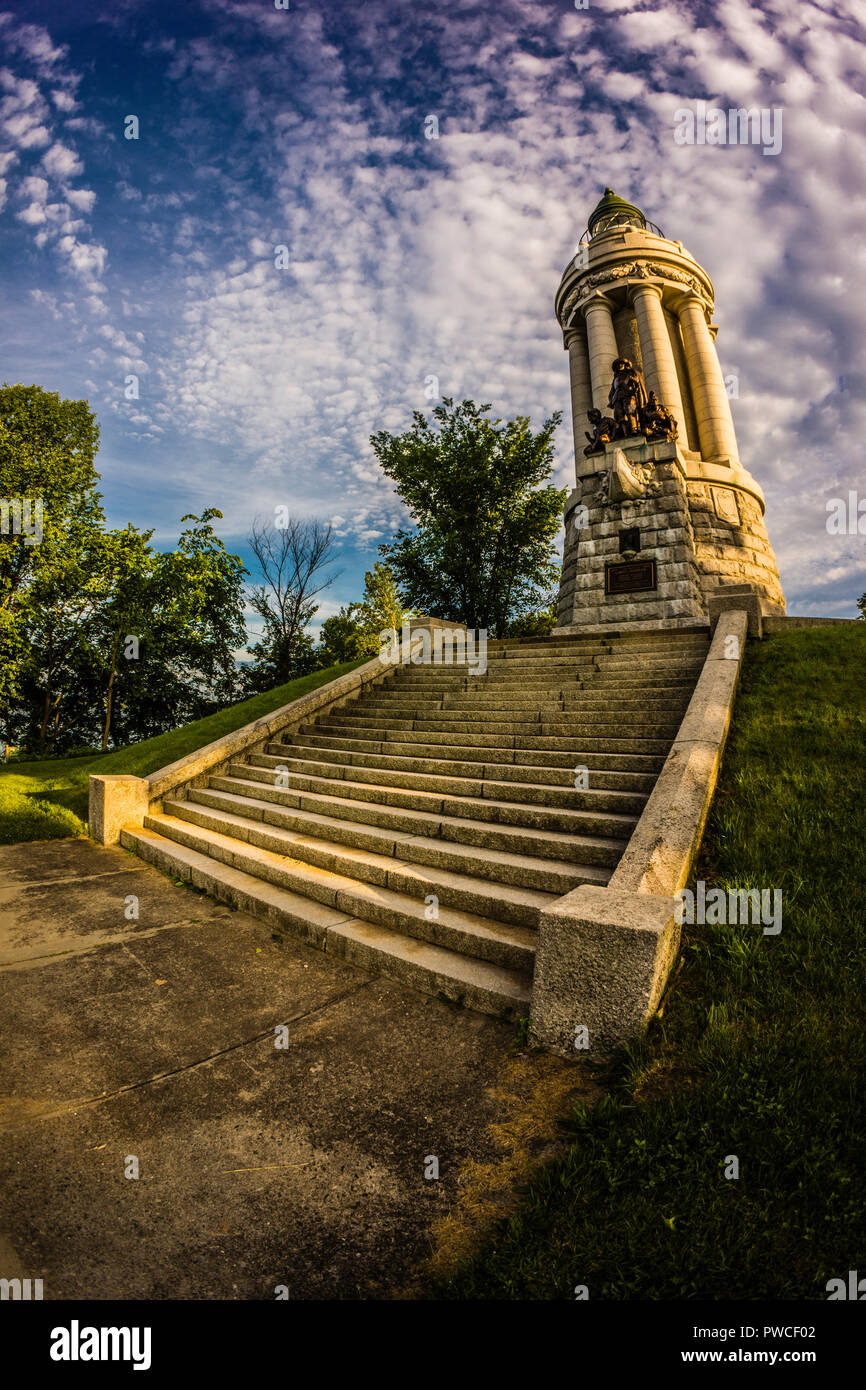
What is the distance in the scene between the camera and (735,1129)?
7.61 ft

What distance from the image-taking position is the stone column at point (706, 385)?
21.1 meters

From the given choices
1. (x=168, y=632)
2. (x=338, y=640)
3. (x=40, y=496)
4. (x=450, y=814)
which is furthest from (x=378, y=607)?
(x=450, y=814)

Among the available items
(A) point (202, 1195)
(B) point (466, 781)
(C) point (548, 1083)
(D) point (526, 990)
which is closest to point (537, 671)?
(B) point (466, 781)

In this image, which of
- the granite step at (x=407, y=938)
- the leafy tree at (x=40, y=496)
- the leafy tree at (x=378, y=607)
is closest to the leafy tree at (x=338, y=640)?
the leafy tree at (x=378, y=607)

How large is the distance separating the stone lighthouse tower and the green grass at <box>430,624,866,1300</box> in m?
6.87

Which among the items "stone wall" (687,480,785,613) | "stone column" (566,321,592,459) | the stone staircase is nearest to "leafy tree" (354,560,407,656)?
"stone column" (566,321,592,459)

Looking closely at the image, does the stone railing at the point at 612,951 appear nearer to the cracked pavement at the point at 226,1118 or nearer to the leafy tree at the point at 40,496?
the cracked pavement at the point at 226,1118

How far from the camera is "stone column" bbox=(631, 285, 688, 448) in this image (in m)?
20.7

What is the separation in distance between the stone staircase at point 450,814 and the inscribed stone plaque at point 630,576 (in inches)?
190

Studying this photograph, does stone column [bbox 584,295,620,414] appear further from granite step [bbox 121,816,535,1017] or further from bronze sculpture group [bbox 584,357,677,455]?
granite step [bbox 121,816,535,1017]

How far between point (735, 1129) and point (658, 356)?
24443 millimetres

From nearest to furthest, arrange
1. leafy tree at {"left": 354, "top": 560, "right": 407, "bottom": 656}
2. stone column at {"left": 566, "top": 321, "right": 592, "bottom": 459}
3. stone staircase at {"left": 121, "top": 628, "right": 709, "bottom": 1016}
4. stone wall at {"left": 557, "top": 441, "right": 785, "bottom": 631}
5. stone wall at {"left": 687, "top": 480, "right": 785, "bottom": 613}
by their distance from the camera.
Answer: stone staircase at {"left": 121, "top": 628, "right": 709, "bottom": 1016} < stone wall at {"left": 557, "top": 441, "right": 785, "bottom": 631} < stone wall at {"left": 687, "top": 480, "right": 785, "bottom": 613} < stone column at {"left": 566, "top": 321, "right": 592, "bottom": 459} < leafy tree at {"left": 354, "top": 560, "right": 407, "bottom": 656}

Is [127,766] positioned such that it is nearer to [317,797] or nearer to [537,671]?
[317,797]
